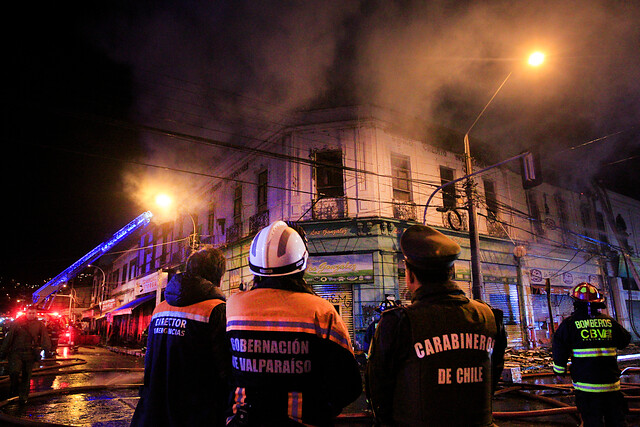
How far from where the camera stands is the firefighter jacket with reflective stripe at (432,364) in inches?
68.9

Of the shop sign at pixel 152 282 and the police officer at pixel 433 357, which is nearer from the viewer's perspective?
the police officer at pixel 433 357

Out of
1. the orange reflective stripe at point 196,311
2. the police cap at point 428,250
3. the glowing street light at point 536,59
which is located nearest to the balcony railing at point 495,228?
the glowing street light at point 536,59

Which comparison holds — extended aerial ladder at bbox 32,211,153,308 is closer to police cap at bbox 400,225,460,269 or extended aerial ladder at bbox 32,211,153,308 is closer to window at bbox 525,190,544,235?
A: window at bbox 525,190,544,235

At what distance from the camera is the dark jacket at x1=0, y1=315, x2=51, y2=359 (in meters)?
7.92

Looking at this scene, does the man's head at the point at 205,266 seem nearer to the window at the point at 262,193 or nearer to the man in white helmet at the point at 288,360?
the man in white helmet at the point at 288,360

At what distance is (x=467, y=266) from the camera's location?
16.7 m

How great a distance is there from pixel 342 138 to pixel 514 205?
34.0 ft

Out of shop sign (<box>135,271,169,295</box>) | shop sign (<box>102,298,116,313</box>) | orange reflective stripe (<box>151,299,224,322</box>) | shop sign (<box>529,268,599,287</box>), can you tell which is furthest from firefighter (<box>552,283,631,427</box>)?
shop sign (<box>102,298,116,313</box>)

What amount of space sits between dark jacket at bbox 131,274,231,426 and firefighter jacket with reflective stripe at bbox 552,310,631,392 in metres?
3.78

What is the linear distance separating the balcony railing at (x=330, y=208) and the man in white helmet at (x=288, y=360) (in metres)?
13.4

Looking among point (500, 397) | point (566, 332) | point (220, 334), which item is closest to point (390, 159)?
point (500, 397)

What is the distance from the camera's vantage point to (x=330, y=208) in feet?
50.9

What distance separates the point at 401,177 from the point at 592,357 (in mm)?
12574

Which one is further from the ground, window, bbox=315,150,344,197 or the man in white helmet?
window, bbox=315,150,344,197
